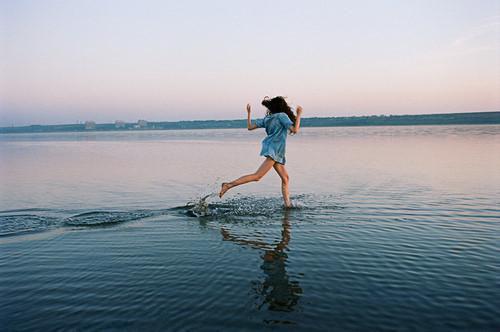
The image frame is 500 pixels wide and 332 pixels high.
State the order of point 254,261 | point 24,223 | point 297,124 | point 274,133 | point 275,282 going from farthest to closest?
point 274,133
point 297,124
point 24,223
point 254,261
point 275,282

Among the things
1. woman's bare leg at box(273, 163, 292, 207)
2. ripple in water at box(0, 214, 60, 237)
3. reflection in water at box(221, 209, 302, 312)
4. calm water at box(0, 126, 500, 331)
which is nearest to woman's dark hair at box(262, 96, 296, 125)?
woman's bare leg at box(273, 163, 292, 207)

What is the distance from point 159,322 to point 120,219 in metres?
5.88

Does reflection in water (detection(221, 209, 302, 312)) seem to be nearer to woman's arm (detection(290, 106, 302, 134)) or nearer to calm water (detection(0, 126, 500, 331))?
calm water (detection(0, 126, 500, 331))

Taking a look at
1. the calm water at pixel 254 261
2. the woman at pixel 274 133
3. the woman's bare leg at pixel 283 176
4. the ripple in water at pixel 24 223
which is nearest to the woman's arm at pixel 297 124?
Answer: the woman at pixel 274 133

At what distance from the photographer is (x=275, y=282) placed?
5664mm

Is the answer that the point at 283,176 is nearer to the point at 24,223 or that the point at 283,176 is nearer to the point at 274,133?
the point at 274,133

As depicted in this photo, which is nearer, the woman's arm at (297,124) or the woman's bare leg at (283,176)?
the woman's arm at (297,124)

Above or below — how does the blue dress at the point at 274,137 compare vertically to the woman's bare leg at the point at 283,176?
above

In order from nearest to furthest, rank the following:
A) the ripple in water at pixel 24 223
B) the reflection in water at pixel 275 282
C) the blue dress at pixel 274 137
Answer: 1. the reflection in water at pixel 275 282
2. the ripple in water at pixel 24 223
3. the blue dress at pixel 274 137

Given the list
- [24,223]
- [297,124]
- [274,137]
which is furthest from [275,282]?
[24,223]

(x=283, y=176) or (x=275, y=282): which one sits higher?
(x=283, y=176)

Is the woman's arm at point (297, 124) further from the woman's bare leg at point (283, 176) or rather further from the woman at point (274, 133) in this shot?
the woman's bare leg at point (283, 176)

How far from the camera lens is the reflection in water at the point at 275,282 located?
5.01 metres

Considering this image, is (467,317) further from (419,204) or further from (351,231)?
(419,204)
